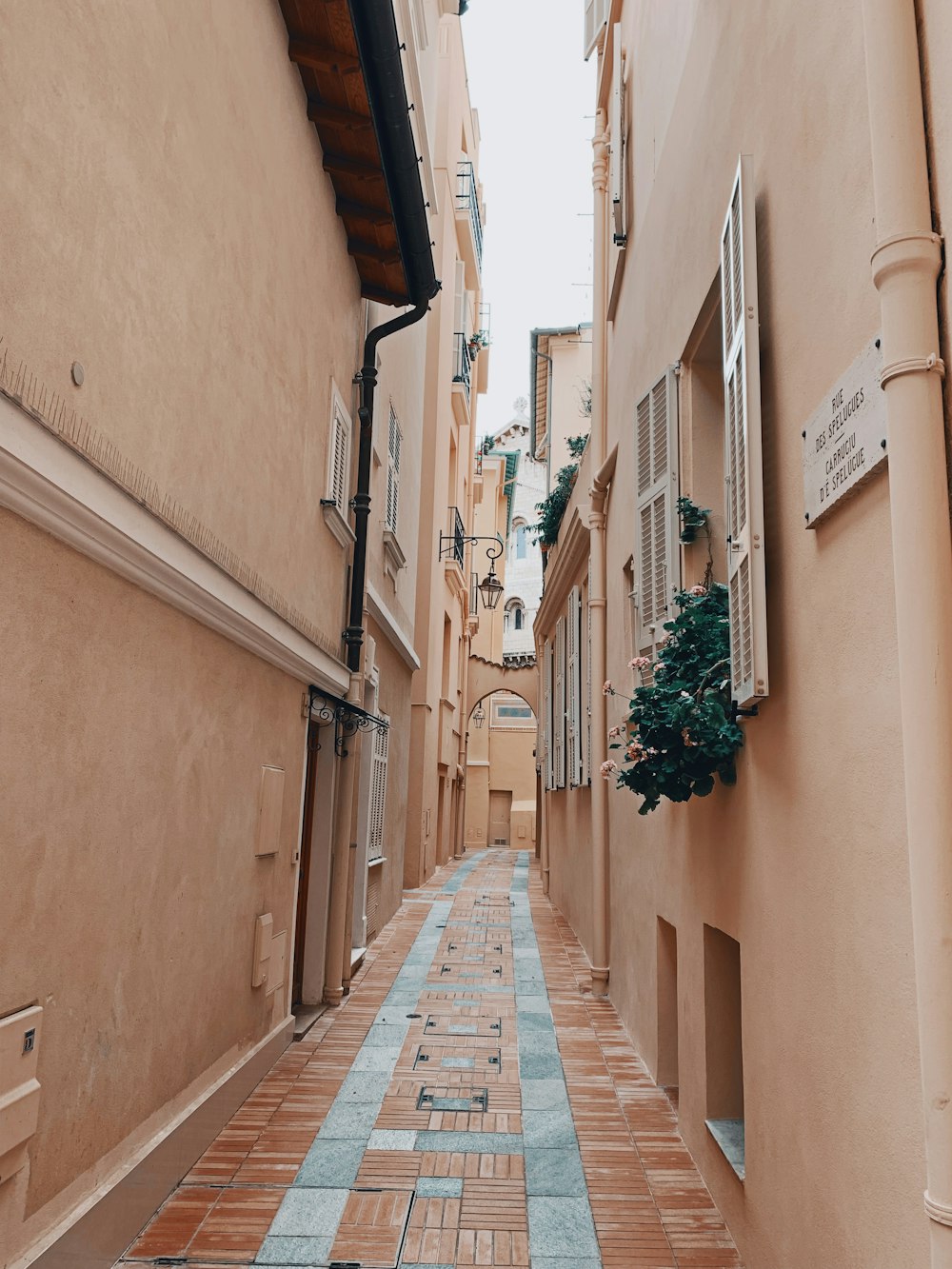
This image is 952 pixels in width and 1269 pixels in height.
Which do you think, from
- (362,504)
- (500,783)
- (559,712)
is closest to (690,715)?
(362,504)

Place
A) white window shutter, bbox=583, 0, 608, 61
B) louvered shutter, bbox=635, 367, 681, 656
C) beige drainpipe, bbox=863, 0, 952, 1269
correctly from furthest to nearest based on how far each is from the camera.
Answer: white window shutter, bbox=583, 0, 608, 61, louvered shutter, bbox=635, 367, 681, 656, beige drainpipe, bbox=863, 0, 952, 1269

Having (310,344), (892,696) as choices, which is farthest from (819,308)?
(310,344)

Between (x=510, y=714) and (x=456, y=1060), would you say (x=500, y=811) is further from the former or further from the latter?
(x=456, y=1060)

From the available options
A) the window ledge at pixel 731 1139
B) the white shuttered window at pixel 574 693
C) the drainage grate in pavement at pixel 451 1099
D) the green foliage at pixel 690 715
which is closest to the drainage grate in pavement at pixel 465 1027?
the drainage grate in pavement at pixel 451 1099

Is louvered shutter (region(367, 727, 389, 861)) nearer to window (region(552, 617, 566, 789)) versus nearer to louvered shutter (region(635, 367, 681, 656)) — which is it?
window (region(552, 617, 566, 789))

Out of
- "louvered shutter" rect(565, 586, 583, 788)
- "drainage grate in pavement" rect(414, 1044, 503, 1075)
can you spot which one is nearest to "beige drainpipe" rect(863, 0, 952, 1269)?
"drainage grate in pavement" rect(414, 1044, 503, 1075)

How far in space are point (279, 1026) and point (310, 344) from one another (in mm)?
4687

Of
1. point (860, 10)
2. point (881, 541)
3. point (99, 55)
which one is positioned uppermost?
point (99, 55)

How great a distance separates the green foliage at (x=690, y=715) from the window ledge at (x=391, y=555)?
682 centimetres

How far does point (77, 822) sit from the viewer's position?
11.3 feet

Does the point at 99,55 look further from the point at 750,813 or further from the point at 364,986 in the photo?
the point at 364,986

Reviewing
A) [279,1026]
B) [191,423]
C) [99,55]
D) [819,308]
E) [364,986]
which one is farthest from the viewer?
[364,986]

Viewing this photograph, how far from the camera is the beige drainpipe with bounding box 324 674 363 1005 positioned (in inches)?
325

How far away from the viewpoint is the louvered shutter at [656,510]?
18.5ft
